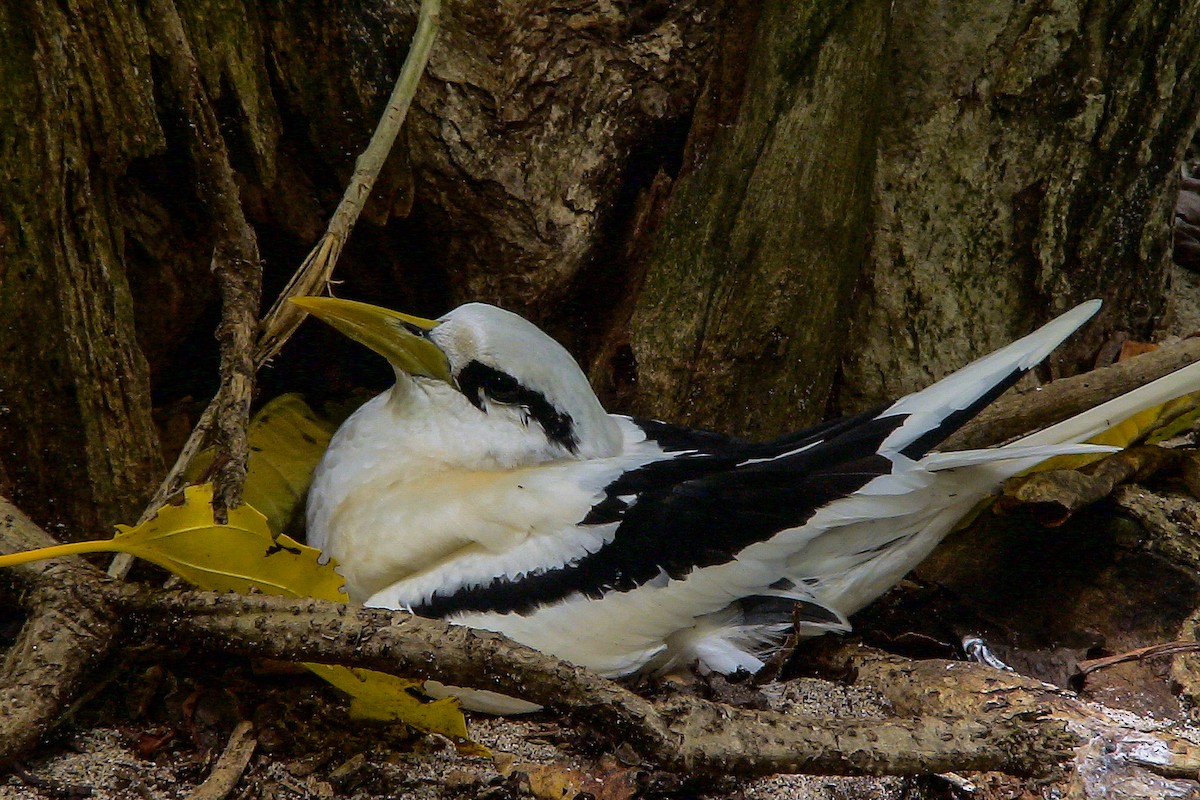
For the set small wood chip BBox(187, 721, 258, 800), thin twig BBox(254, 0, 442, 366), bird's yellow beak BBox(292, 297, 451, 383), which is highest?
thin twig BBox(254, 0, 442, 366)

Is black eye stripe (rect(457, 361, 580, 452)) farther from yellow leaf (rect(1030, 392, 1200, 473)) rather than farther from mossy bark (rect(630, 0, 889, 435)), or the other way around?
yellow leaf (rect(1030, 392, 1200, 473))

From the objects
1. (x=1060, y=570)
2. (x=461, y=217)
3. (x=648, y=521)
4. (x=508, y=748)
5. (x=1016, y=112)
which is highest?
(x=1016, y=112)

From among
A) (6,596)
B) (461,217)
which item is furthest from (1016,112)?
(6,596)

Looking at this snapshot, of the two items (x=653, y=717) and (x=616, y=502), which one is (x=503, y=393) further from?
(x=653, y=717)

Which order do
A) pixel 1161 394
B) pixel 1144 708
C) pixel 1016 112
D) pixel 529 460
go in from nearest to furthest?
pixel 1144 708 → pixel 1161 394 → pixel 529 460 → pixel 1016 112

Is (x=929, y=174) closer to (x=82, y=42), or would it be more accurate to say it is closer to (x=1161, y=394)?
(x=1161, y=394)

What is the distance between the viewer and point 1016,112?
365 centimetres

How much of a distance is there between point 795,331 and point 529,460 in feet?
3.53

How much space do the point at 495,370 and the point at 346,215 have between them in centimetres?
58

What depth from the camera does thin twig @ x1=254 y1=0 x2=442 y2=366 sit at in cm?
286

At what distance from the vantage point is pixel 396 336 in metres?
3.05

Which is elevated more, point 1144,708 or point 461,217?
point 461,217

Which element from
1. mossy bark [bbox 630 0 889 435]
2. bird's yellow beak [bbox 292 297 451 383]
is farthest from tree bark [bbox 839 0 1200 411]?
bird's yellow beak [bbox 292 297 451 383]

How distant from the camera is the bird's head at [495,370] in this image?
9.92ft
